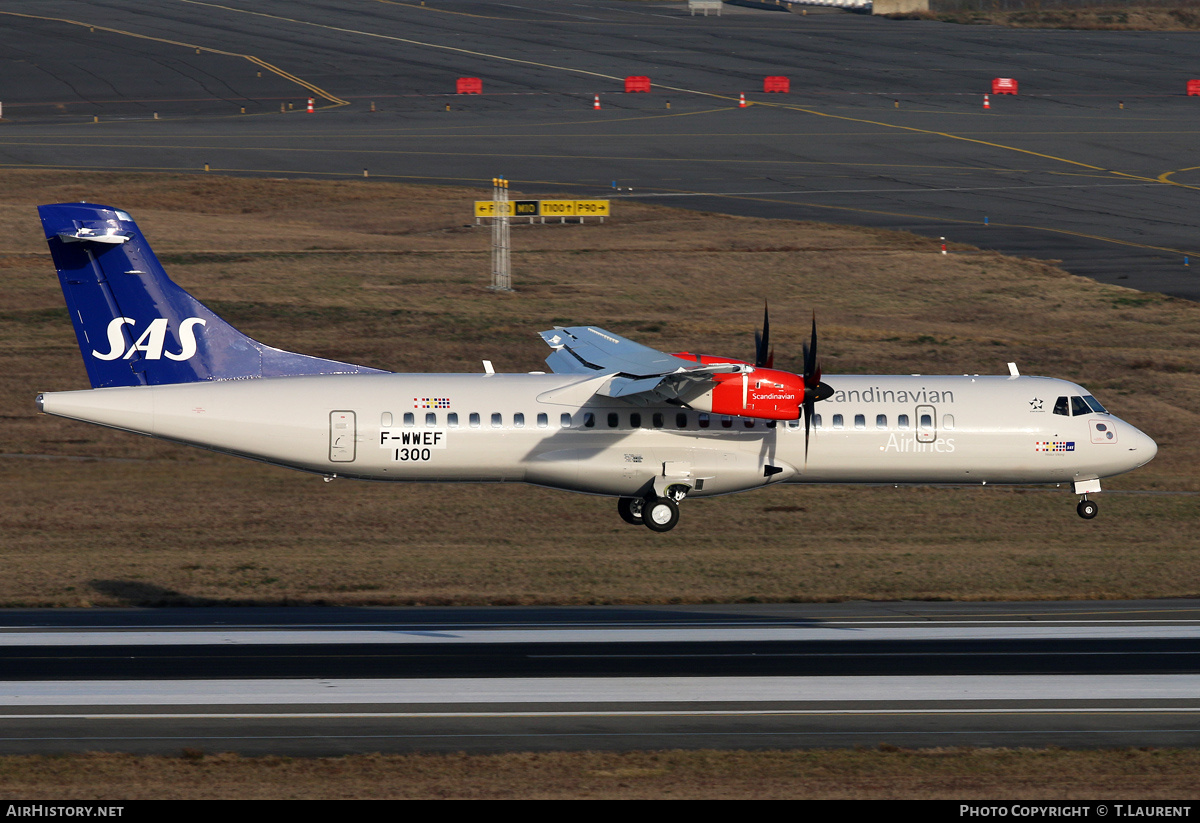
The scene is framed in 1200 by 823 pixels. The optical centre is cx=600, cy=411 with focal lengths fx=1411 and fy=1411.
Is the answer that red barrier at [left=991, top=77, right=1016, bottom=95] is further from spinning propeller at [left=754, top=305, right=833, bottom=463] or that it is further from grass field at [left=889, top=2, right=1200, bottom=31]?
spinning propeller at [left=754, top=305, right=833, bottom=463]

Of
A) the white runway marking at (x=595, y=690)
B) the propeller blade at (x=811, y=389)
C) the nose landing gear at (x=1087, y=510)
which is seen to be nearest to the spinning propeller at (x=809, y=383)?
the propeller blade at (x=811, y=389)

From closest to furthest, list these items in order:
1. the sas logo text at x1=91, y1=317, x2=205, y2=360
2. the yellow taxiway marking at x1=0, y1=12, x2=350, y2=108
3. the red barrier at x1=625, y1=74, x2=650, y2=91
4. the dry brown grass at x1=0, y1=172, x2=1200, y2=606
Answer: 1. the sas logo text at x1=91, y1=317, x2=205, y2=360
2. the dry brown grass at x1=0, y1=172, x2=1200, y2=606
3. the yellow taxiway marking at x1=0, y1=12, x2=350, y2=108
4. the red barrier at x1=625, y1=74, x2=650, y2=91

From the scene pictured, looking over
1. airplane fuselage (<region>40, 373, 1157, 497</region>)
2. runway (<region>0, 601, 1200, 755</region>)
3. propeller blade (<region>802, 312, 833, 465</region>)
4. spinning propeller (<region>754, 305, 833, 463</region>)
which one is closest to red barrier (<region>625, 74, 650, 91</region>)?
airplane fuselage (<region>40, 373, 1157, 497</region>)

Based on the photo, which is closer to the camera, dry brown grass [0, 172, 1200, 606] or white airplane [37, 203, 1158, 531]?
white airplane [37, 203, 1158, 531]

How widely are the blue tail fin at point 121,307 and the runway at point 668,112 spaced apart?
49295mm

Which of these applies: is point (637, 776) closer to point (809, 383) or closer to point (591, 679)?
point (591, 679)

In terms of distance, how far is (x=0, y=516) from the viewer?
4809 centimetres

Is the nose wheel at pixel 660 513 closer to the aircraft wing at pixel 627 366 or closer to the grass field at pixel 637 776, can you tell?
the aircraft wing at pixel 627 366

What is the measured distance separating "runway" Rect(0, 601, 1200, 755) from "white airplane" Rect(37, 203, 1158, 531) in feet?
13.4

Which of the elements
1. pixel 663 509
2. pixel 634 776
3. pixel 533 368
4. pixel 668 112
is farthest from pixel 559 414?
pixel 668 112

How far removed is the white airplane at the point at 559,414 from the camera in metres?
37.8

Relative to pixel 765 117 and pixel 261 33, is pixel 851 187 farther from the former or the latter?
pixel 261 33

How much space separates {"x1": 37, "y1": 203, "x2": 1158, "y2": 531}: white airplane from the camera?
37.8 meters

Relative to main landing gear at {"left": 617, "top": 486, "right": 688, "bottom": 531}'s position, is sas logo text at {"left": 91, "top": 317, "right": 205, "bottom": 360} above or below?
above
